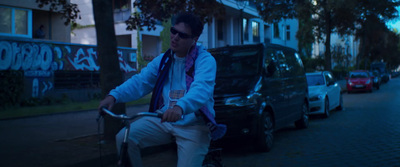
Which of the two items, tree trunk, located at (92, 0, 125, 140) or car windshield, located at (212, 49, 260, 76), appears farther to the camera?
car windshield, located at (212, 49, 260, 76)

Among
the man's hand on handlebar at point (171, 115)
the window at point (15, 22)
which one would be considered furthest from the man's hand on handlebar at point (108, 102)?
the window at point (15, 22)

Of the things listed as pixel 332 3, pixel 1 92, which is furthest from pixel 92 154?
pixel 332 3

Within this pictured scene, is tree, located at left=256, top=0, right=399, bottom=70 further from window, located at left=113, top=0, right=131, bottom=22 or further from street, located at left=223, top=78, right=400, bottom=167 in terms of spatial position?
street, located at left=223, top=78, right=400, bottom=167

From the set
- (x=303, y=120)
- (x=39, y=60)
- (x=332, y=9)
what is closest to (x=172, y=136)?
(x=303, y=120)

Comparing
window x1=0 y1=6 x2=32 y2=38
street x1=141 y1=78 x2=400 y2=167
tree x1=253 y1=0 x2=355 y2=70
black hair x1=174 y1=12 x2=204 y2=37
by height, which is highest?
tree x1=253 y1=0 x2=355 y2=70

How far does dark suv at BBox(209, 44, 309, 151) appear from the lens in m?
6.00

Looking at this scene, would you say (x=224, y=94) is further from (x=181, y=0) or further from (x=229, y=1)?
(x=229, y=1)

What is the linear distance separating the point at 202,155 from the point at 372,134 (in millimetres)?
6362

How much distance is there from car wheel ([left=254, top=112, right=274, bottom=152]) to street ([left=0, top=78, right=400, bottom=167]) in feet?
0.40

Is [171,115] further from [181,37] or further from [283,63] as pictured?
[283,63]

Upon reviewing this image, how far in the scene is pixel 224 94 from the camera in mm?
6180

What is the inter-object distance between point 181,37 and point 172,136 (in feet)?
2.50

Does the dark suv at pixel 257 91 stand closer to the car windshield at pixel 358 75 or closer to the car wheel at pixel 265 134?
the car wheel at pixel 265 134

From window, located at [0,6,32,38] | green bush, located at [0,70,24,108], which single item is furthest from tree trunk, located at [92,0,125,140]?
window, located at [0,6,32,38]
